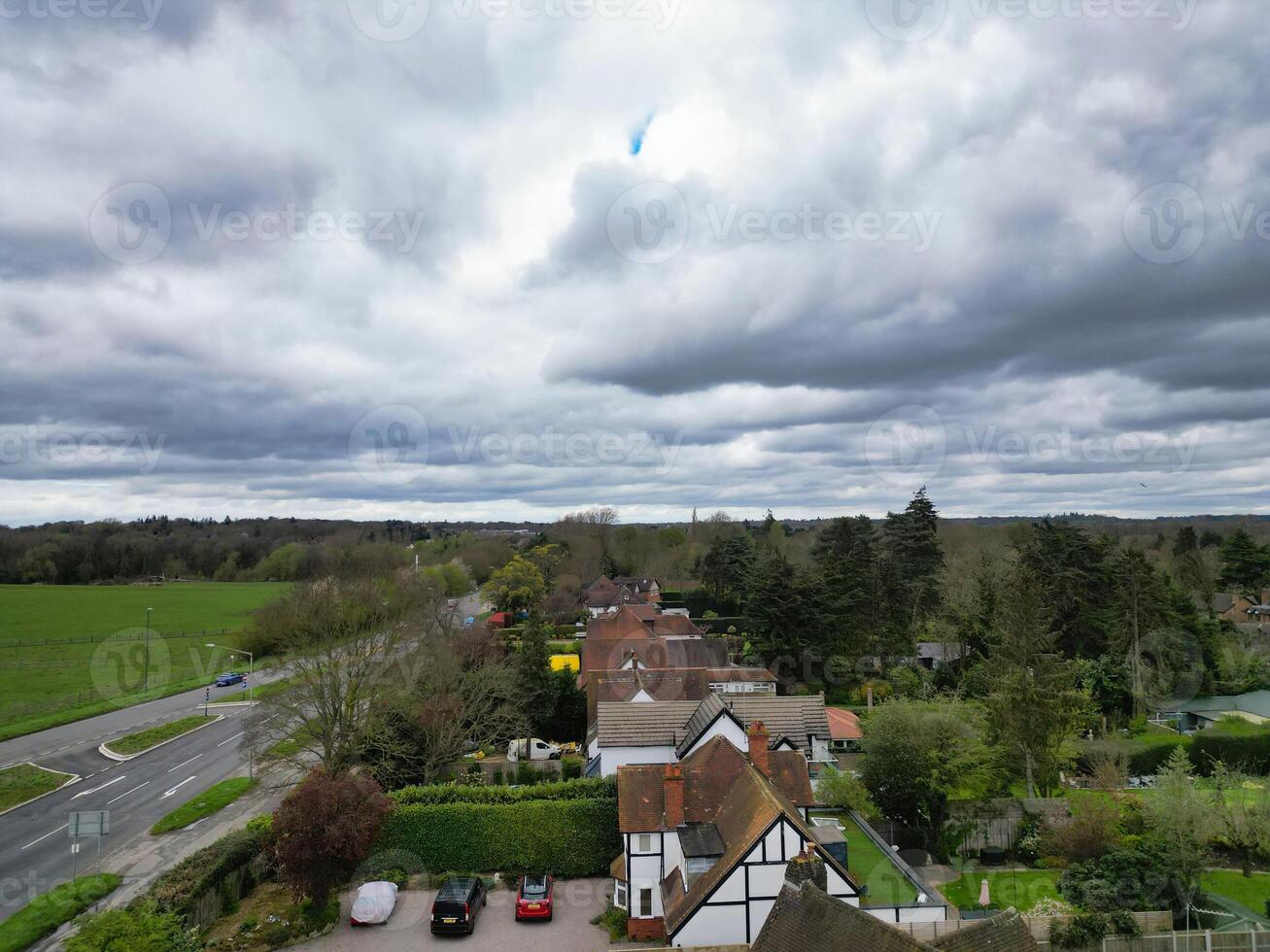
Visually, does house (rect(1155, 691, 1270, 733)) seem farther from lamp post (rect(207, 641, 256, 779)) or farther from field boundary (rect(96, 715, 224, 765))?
field boundary (rect(96, 715, 224, 765))

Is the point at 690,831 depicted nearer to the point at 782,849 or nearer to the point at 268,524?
the point at 782,849

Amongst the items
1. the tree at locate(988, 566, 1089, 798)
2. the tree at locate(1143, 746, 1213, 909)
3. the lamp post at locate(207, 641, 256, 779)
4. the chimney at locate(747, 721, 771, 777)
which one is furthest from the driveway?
the tree at locate(988, 566, 1089, 798)

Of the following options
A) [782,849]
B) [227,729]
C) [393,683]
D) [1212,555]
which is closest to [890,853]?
[782,849]

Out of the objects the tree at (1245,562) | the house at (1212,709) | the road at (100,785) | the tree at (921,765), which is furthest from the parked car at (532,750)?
the tree at (1245,562)

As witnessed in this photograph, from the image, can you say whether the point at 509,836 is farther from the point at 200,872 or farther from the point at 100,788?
the point at 100,788

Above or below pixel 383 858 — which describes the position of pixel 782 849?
above

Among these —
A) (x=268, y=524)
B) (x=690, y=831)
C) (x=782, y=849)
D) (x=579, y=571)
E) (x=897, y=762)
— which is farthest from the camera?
(x=268, y=524)

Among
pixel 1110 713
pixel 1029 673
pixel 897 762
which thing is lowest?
pixel 1110 713
